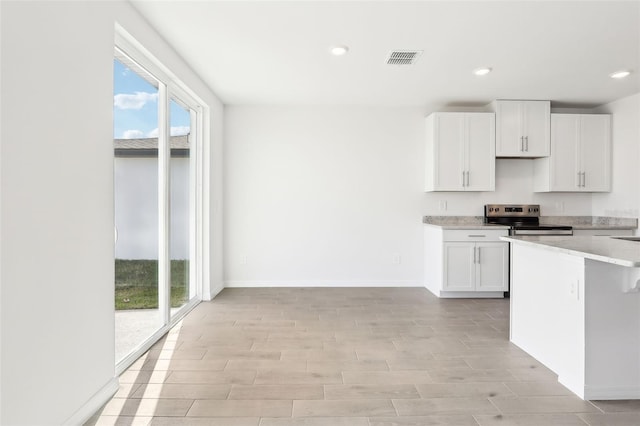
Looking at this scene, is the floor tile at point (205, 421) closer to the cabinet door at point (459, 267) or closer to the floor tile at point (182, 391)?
the floor tile at point (182, 391)

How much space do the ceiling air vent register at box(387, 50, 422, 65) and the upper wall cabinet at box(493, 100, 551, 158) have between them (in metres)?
1.92

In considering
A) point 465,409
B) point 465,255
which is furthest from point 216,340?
point 465,255

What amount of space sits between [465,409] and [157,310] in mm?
2581

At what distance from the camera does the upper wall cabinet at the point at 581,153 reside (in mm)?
4746

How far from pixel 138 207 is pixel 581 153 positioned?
17.4 feet

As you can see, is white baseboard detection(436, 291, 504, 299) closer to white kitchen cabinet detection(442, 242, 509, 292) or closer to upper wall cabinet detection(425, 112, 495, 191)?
white kitchen cabinet detection(442, 242, 509, 292)

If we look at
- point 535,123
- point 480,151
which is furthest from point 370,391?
point 535,123

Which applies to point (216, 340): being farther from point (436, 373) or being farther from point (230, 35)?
point (230, 35)

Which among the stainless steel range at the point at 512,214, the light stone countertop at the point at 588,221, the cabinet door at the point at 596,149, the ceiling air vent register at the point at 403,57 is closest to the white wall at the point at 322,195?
the stainless steel range at the point at 512,214

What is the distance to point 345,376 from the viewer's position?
244 cm

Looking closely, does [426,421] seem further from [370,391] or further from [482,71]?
[482,71]

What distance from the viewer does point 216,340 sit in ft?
10.1

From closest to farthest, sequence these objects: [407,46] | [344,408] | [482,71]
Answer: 1. [344,408]
2. [407,46]
3. [482,71]

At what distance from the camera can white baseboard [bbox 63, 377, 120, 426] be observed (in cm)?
183
